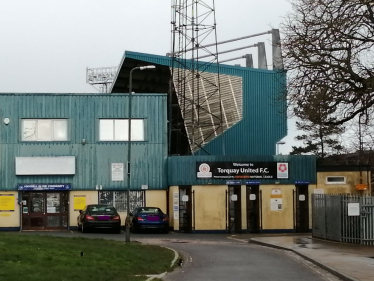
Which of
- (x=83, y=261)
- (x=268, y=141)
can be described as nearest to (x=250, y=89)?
(x=268, y=141)

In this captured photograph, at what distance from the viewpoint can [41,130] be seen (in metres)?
44.0

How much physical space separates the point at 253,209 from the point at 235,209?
41.5 inches

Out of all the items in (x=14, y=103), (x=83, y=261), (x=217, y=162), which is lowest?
(x=83, y=261)

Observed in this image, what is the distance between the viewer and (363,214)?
28016mm

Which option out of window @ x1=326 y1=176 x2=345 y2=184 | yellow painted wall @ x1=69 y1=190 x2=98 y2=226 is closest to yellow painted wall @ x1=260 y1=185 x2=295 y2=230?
window @ x1=326 y1=176 x2=345 y2=184

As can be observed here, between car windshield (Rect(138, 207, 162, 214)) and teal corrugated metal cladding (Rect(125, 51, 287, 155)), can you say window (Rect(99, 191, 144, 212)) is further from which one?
teal corrugated metal cladding (Rect(125, 51, 287, 155))

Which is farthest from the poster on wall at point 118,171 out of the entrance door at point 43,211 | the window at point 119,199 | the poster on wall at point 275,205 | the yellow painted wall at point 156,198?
the poster on wall at point 275,205

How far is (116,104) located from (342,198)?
18943 mm

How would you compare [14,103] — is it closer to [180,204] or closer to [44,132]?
[44,132]

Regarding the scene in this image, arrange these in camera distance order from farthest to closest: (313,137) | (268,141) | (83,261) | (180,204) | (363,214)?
(313,137) < (268,141) < (180,204) < (363,214) < (83,261)

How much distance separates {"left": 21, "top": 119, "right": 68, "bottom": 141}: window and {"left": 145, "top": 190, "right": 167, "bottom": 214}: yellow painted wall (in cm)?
603

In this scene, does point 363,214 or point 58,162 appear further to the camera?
point 58,162

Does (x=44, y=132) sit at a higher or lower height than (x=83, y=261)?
higher

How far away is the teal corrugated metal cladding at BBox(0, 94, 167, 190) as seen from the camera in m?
43.7
